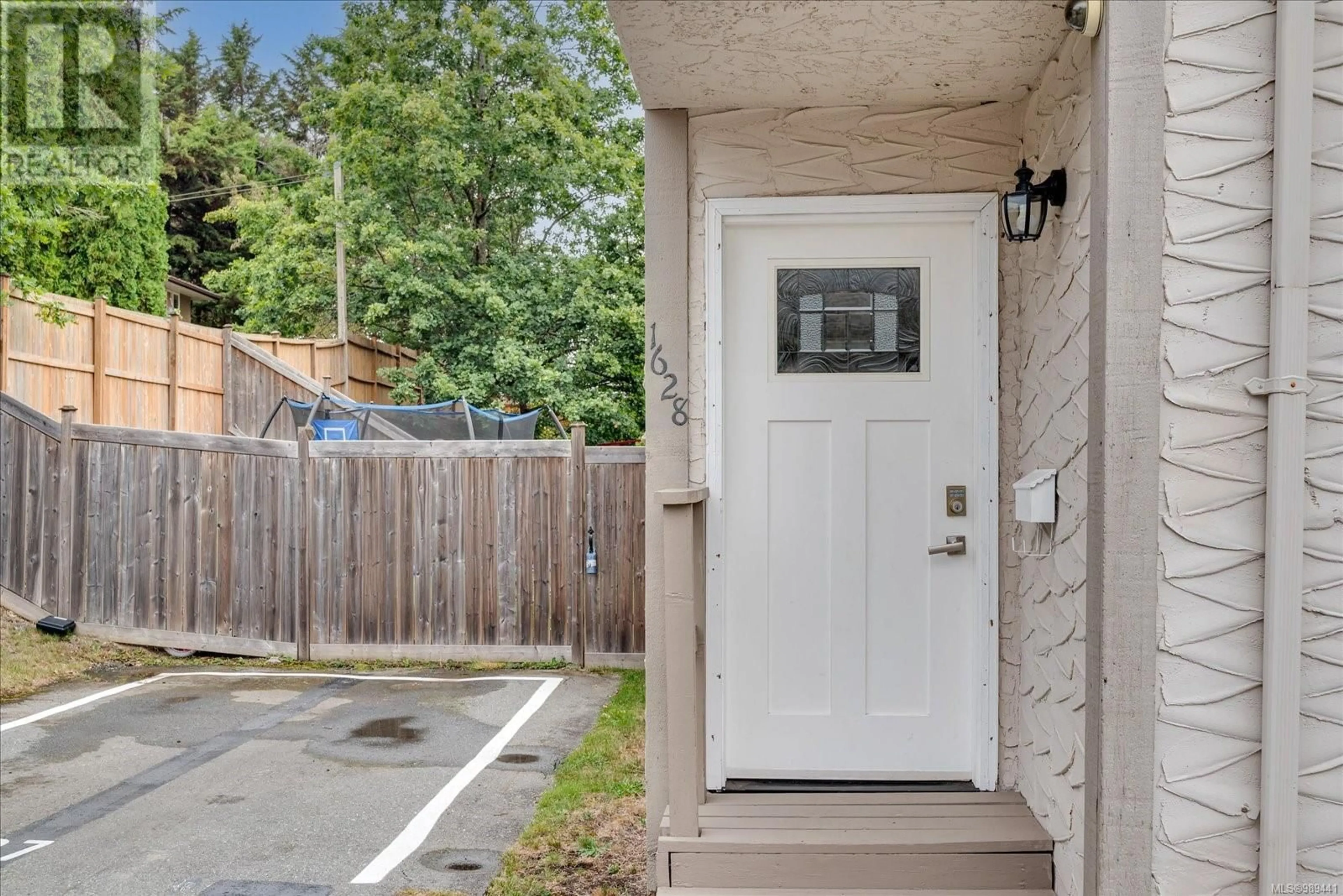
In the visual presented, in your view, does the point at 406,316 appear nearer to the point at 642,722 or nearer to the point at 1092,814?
the point at 642,722

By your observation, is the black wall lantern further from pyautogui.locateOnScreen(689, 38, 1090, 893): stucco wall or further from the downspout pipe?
the downspout pipe

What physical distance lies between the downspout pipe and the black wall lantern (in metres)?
0.68

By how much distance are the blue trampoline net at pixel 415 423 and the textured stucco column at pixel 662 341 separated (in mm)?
5506

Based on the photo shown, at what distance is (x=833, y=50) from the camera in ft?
9.14

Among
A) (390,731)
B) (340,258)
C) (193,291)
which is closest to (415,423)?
(390,731)

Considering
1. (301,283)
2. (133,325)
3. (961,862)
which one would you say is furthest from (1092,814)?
(301,283)

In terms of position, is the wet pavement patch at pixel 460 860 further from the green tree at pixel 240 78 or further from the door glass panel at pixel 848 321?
the green tree at pixel 240 78

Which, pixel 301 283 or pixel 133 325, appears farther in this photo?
pixel 301 283

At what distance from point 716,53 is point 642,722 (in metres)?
3.67

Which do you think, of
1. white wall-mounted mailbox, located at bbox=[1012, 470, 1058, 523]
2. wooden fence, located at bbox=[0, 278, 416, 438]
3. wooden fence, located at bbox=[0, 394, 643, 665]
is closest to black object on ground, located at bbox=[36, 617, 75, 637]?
wooden fence, located at bbox=[0, 394, 643, 665]

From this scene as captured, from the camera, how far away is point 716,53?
2807 millimetres

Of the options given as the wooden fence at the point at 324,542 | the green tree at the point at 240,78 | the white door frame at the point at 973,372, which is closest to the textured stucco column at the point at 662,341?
the white door frame at the point at 973,372

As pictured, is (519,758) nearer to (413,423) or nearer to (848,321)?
(848,321)

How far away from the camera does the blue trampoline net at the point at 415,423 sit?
28.0ft
